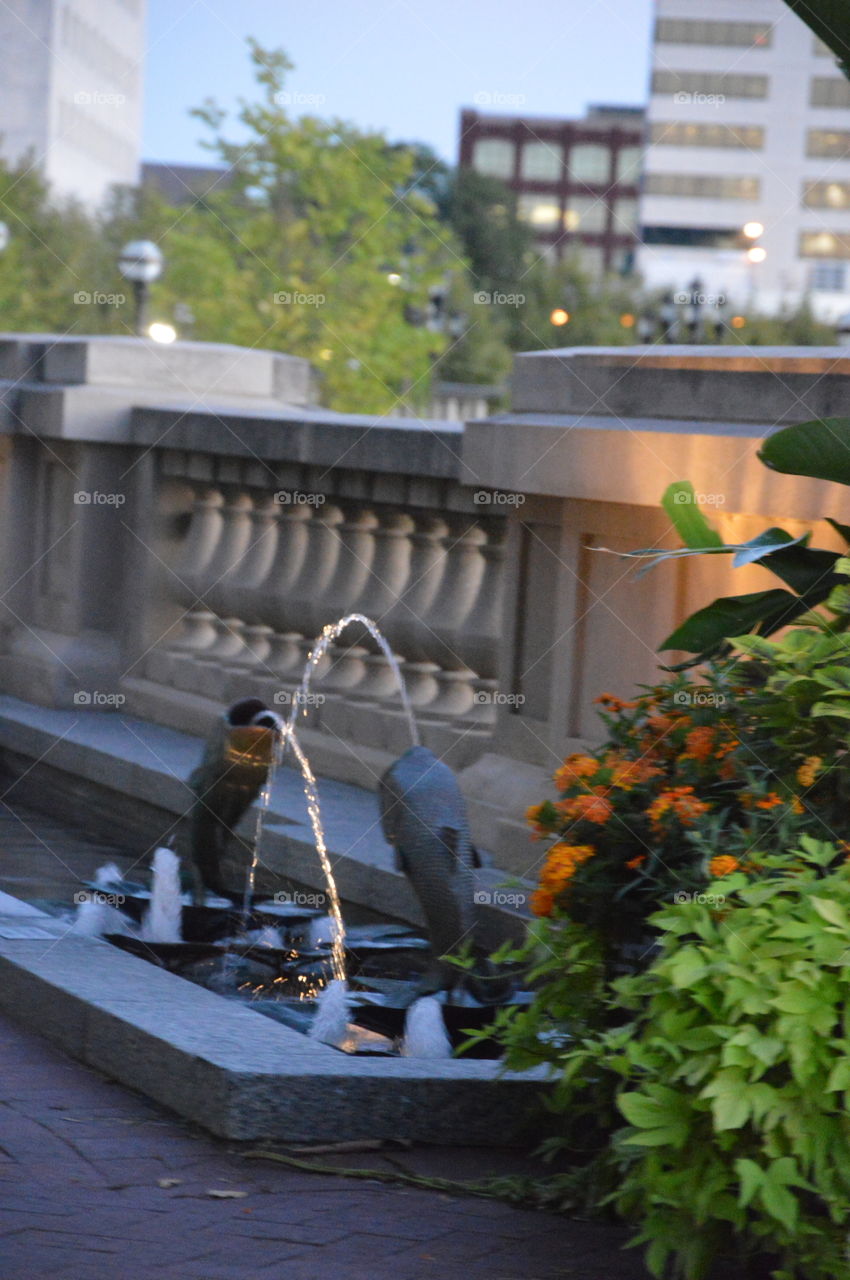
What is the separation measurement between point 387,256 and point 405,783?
3402 cm

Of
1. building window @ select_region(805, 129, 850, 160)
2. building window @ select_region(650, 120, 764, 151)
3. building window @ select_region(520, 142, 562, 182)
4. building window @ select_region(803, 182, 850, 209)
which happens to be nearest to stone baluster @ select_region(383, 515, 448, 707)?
building window @ select_region(650, 120, 764, 151)

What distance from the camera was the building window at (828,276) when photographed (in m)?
114

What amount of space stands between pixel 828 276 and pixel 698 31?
20.1 meters

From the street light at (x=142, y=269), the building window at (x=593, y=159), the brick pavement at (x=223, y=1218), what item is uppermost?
the building window at (x=593, y=159)

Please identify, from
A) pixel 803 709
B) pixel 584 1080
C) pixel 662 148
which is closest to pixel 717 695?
pixel 803 709

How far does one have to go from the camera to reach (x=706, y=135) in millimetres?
118000

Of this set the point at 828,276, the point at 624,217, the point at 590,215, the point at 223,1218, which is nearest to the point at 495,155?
the point at 590,215

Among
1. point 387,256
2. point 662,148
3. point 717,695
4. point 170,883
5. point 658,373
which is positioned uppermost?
point 662,148

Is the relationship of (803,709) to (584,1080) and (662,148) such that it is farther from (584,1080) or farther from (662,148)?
(662,148)

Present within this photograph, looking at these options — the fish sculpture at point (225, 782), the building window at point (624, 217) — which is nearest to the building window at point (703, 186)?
the building window at point (624, 217)

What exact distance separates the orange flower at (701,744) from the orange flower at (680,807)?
4.3 inches

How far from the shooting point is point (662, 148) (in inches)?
4592

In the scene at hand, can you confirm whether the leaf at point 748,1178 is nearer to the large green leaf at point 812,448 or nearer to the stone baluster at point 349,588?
the large green leaf at point 812,448

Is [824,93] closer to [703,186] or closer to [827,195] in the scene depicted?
[827,195]
